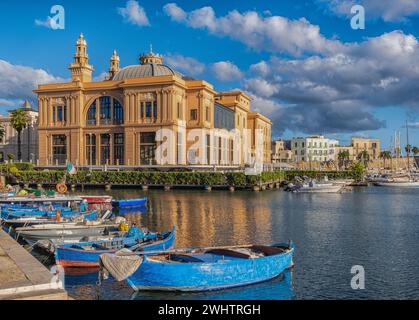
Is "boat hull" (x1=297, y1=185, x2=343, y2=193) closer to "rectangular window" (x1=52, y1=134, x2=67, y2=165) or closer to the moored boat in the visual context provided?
"rectangular window" (x1=52, y1=134, x2=67, y2=165)

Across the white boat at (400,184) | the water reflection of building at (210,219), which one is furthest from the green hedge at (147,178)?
the white boat at (400,184)

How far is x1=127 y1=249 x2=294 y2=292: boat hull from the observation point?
25.0 metres

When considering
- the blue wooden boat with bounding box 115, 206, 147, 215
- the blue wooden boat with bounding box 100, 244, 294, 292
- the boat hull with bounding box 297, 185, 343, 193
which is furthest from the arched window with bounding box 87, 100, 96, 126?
the blue wooden boat with bounding box 100, 244, 294, 292

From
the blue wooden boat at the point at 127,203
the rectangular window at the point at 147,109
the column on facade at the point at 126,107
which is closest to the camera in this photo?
the blue wooden boat at the point at 127,203

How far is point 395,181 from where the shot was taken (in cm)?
12681

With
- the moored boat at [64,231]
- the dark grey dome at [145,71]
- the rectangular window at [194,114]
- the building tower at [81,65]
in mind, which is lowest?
the moored boat at [64,231]

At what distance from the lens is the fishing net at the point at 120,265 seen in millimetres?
24188

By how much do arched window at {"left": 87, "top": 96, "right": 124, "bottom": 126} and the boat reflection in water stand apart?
9415 centimetres

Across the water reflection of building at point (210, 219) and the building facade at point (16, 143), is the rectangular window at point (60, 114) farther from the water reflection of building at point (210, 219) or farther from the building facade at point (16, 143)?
the water reflection of building at point (210, 219)

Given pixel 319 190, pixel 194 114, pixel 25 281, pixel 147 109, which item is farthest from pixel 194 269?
pixel 194 114

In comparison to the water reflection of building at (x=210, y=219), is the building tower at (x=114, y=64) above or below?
above

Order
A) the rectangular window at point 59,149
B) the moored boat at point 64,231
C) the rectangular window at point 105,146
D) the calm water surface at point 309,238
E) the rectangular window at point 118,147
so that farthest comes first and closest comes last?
the rectangular window at point 59,149 → the rectangular window at point 105,146 → the rectangular window at point 118,147 → the moored boat at point 64,231 → the calm water surface at point 309,238

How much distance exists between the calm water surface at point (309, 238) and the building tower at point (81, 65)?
73024 mm
